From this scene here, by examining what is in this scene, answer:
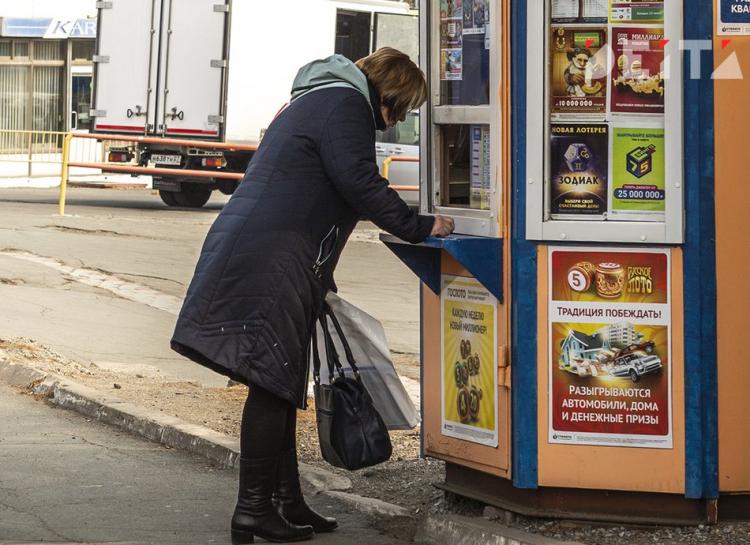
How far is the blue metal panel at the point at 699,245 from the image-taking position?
478cm

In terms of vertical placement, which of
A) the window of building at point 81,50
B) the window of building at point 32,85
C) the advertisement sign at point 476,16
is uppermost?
the window of building at point 81,50

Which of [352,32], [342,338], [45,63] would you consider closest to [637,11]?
[342,338]

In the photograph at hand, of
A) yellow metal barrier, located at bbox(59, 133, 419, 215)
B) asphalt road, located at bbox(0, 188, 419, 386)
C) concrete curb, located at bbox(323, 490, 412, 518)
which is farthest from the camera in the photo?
yellow metal barrier, located at bbox(59, 133, 419, 215)

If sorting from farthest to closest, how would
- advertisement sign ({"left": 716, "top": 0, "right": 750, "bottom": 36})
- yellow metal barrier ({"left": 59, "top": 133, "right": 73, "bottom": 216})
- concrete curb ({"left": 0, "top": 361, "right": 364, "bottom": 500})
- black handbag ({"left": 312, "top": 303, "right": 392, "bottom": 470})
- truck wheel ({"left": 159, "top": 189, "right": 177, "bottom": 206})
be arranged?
truck wheel ({"left": 159, "top": 189, "right": 177, "bottom": 206}) < yellow metal barrier ({"left": 59, "top": 133, "right": 73, "bottom": 216}) < concrete curb ({"left": 0, "top": 361, "right": 364, "bottom": 500}) < black handbag ({"left": 312, "top": 303, "right": 392, "bottom": 470}) < advertisement sign ({"left": 716, "top": 0, "right": 750, "bottom": 36})

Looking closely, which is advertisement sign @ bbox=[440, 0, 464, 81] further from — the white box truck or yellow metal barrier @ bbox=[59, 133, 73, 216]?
the white box truck

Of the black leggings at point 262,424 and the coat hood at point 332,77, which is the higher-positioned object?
the coat hood at point 332,77

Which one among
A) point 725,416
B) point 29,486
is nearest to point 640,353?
point 725,416

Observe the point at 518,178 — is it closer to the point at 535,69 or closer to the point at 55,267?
the point at 535,69

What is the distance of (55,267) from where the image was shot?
45.7 ft

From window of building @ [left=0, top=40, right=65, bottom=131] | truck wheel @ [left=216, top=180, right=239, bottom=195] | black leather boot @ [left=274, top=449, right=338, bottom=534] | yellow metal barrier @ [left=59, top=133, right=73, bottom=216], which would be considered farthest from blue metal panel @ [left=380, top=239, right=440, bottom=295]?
window of building @ [left=0, top=40, right=65, bottom=131]

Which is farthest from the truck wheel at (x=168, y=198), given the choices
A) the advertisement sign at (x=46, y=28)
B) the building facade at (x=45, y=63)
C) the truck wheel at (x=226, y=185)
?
the advertisement sign at (x=46, y=28)

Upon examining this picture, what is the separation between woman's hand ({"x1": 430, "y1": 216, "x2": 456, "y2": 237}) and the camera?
507cm

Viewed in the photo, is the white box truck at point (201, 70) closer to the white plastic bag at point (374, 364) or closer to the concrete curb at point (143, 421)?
the concrete curb at point (143, 421)

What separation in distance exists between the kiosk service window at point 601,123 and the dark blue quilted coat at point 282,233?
1.76ft
